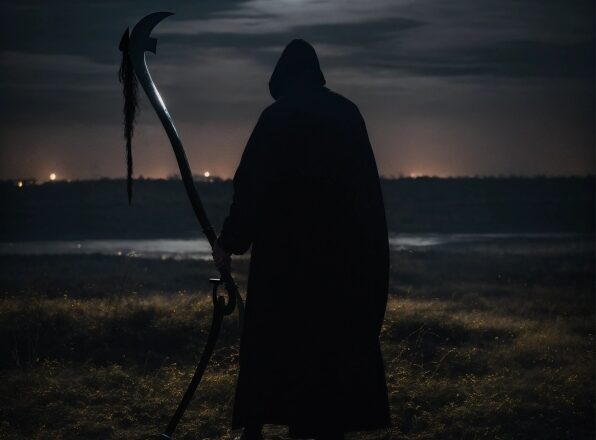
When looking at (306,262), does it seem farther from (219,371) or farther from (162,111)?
(219,371)

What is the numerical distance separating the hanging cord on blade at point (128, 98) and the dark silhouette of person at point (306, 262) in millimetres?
1054

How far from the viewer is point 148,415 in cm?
735

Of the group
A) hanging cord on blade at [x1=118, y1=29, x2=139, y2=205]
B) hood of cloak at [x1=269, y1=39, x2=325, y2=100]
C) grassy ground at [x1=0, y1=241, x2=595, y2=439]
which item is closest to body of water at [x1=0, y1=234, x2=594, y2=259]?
grassy ground at [x1=0, y1=241, x2=595, y2=439]

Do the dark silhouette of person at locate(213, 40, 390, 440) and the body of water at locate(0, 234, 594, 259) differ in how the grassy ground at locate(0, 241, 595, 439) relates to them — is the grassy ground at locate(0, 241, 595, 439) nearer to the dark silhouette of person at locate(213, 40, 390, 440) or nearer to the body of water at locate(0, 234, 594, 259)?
the dark silhouette of person at locate(213, 40, 390, 440)

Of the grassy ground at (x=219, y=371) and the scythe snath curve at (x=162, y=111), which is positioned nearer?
the scythe snath curve at (x=162, y=111)

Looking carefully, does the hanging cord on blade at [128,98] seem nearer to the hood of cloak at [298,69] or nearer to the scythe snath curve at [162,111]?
the scythe snath curve at [162,111]

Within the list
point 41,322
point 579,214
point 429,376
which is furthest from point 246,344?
point 579,214

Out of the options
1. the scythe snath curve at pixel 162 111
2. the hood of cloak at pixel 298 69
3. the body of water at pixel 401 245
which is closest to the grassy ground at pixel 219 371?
the scythe snath curve at pixel 162 111

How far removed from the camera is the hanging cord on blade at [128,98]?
219 inches

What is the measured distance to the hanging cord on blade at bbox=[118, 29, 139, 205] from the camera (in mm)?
5551

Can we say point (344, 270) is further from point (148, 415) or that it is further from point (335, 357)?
point (148, 415)

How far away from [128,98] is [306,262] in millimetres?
1732

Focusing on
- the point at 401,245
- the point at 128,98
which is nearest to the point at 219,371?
the point at 128,98

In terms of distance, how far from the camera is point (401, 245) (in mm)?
36375
